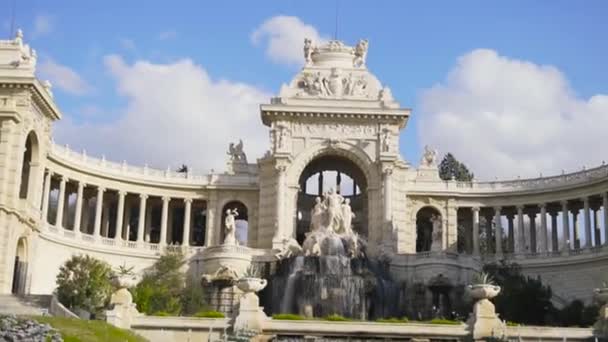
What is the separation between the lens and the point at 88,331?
39219 millimetres

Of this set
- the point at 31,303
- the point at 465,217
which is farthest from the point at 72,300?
the point at 465,217

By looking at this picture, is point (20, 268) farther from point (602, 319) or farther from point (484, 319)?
point (602, 319)

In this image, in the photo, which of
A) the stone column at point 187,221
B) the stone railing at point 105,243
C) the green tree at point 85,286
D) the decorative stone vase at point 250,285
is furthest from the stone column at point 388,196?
the decorative stone vase at point 250,285

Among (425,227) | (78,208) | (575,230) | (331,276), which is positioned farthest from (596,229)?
(78,208)

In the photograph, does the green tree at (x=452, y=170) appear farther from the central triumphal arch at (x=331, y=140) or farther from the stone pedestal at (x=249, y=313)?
the stone pedestal at (x=249, y=313)

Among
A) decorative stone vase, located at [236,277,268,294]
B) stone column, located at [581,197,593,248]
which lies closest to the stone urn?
decorative stone vase, located at [236,277,268,294]

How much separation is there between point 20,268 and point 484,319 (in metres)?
36.9

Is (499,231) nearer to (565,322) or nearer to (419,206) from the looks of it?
(419,206)

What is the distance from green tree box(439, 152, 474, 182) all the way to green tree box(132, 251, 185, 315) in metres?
48.9

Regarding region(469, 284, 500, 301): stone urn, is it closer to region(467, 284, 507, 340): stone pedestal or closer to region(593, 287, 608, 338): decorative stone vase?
region(467, 284, 507, 340): stone pedestal

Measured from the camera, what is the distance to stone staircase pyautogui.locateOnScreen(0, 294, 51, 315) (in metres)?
50.8

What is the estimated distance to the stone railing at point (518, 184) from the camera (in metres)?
81.8

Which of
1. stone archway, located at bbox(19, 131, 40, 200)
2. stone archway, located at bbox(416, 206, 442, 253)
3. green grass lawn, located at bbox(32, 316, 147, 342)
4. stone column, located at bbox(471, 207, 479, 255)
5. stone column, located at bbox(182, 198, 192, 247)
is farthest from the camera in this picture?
stone archway, located at bbox(416, 206, 442, 253)

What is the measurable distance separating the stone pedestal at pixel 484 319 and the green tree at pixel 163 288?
19.1 metres
